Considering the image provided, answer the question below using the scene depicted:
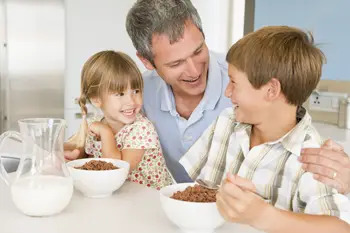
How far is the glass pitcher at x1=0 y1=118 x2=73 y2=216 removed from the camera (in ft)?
3.34

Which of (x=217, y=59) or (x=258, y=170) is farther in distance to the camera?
(x=217, y=59)

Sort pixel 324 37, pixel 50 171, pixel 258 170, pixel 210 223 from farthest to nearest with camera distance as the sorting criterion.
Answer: pixel 324 37, pixel 258 170, pixel 50 171, pixel 210 223

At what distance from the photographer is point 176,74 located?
1.67 m

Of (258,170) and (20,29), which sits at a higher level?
(20,29)

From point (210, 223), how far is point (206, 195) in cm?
7

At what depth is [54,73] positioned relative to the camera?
360cm

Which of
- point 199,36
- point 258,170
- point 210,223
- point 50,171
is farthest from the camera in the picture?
point 199,36

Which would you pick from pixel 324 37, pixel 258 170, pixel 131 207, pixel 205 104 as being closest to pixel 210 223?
pixel 131 207

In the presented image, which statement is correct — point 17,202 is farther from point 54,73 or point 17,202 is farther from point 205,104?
point 54,73

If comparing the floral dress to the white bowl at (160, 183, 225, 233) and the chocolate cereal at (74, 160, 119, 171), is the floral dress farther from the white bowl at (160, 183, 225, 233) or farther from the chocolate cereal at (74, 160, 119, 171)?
the white bowl at (160, 183, 225, 233)

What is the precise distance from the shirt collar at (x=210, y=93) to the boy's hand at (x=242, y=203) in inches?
33.8

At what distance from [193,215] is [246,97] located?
410 millimetres

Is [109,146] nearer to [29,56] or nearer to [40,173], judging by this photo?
[40,173]

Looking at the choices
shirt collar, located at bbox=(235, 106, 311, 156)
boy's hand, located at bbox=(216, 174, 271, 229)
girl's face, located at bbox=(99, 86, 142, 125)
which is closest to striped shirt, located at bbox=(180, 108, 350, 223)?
shirt collar, located at bbox=(235, 106, 311, 156)
